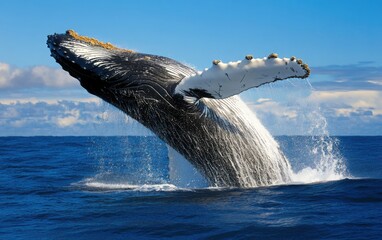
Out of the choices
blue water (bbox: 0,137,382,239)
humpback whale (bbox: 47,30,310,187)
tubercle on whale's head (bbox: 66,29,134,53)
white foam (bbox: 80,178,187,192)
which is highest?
tubercle on whale's head (bbox: 66,29,134,53)

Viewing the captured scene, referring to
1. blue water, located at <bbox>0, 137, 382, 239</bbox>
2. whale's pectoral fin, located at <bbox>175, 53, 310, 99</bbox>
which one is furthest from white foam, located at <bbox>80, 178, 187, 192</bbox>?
whale's pectoral fin, located at <bbox>175, 53, 310, 99</bbox>

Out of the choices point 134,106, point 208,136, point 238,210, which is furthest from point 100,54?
point 238,210

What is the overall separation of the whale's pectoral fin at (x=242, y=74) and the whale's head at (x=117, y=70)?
86 cm

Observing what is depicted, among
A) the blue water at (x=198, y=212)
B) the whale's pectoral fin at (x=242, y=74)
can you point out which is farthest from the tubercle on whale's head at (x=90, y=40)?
the blue water at (x=198, y=212)

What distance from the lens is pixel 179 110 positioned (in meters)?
9.41

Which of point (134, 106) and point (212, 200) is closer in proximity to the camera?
point (212, 200)

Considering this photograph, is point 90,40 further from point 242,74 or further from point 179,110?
point 242,74

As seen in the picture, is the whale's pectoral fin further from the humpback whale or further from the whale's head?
the whale's head

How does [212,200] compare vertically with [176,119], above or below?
below

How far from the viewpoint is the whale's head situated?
31.0ft

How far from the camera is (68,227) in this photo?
740cm

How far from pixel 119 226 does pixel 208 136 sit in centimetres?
309

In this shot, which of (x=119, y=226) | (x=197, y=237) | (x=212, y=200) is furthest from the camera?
(x=212, y=200)

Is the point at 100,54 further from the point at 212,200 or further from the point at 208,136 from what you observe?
the point at 212,200
